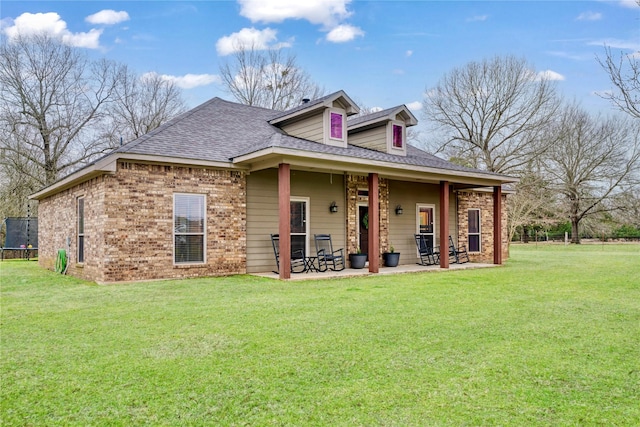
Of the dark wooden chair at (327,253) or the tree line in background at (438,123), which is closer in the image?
the dark wooden chair at (327,253)

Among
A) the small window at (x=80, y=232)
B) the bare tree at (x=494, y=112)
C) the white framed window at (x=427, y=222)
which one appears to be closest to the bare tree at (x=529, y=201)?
the bare tree at (x=494, y=112)

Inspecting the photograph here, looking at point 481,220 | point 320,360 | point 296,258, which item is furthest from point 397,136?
point 320,360

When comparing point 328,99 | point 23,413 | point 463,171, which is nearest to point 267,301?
point 23,413

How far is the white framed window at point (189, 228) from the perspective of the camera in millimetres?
9172

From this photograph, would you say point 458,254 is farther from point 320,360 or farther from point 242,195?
point 320,360

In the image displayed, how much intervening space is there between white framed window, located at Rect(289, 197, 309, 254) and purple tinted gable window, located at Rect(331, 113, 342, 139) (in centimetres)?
164

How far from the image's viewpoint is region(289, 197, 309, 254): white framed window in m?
10.7

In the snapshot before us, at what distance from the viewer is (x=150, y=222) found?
8.81 m

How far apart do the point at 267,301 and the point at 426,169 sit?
20.1 feet

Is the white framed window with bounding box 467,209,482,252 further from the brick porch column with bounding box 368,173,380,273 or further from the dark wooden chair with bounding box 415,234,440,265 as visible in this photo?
the brick porch column with bounding box 368,173,380,273

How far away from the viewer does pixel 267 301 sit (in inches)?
252

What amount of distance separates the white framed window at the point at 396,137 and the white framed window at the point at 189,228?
206 inches

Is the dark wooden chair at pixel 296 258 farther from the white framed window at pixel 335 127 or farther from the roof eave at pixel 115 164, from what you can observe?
the white framed window at pixel 335 127

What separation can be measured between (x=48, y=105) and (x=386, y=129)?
17.1 m
